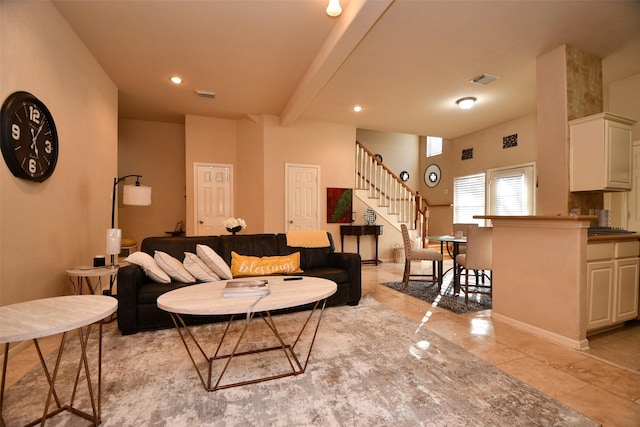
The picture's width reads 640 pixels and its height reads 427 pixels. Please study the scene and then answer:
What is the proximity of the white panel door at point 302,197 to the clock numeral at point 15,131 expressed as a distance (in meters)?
4.00

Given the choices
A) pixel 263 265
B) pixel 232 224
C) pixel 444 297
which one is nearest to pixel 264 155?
pixel 232 224

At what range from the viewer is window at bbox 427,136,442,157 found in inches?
332

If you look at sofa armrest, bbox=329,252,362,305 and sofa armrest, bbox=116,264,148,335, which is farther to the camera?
sofa armrest, bbox=329,252,362,305

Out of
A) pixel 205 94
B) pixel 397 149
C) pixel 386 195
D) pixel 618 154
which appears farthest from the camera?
pixel 397 149

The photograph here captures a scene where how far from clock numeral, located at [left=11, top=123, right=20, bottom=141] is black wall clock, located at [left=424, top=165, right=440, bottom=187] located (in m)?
8.27

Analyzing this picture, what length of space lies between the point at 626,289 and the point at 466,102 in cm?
335

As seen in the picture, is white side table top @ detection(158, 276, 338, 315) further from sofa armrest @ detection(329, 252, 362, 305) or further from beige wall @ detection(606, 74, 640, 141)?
beige wall @ detection(606, 74, 640, 141)

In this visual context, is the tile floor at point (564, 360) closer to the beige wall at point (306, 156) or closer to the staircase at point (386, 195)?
the beige wall at point (306, 156)

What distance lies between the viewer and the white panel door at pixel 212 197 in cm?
609

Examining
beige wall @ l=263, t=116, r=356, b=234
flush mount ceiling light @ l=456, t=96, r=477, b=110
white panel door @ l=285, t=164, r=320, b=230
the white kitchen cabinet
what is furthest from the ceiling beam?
the white kitchen cabinet

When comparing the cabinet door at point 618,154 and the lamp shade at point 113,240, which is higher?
the cabinet door at point 618,154

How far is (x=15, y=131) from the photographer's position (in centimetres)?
226

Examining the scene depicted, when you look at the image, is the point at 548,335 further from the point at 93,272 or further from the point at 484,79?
the point at 93,272

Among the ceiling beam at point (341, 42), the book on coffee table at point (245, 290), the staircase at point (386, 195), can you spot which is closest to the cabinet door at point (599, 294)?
the book on coffee table at point (245, 290)
